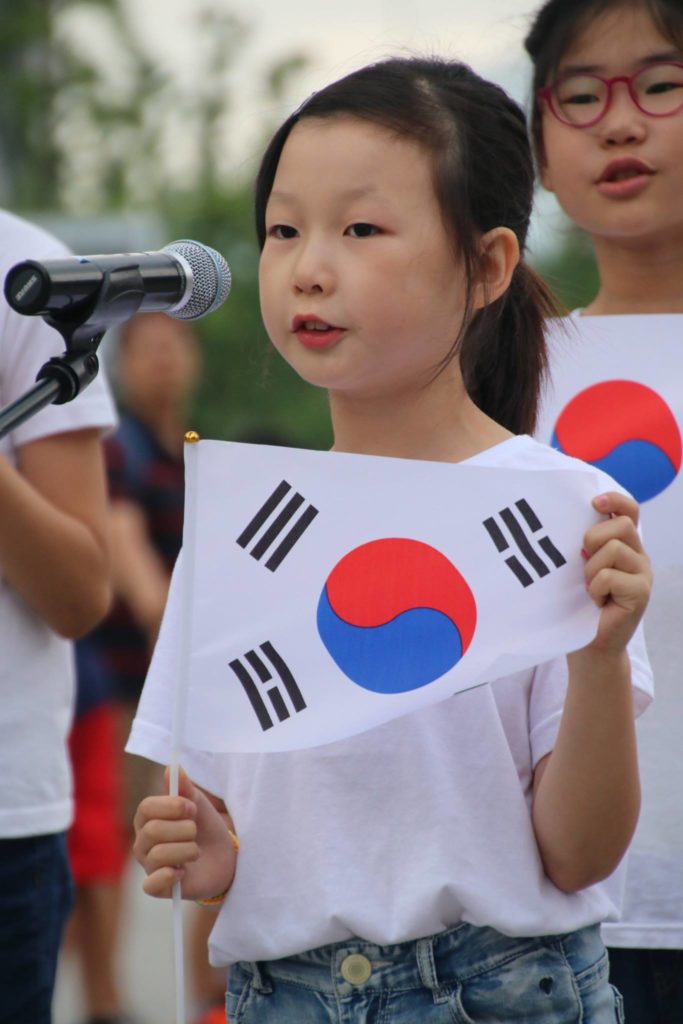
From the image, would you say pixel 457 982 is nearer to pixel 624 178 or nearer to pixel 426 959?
pixel 426 959

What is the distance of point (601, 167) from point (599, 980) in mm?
1227

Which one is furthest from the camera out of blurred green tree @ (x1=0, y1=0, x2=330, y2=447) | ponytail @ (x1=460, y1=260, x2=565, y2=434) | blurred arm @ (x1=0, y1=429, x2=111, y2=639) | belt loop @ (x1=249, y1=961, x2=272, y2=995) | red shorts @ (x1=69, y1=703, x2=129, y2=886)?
blurred green tree @ (x1=0, y1=0, x2=330, y2=447)

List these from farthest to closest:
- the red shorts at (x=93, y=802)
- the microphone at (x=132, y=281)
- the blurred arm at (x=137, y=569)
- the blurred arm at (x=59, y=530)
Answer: the blurred arm at (x=137, y=569)
the red shorts at (x=93, y=802)
the blurred arm at (x=59, y=530)
the microphone at (x=132, y=281)

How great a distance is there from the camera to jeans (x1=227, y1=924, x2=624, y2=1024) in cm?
189

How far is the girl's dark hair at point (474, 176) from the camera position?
6.59 feet

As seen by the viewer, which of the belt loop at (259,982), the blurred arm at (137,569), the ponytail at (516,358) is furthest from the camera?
the blurred arm at (137,569)

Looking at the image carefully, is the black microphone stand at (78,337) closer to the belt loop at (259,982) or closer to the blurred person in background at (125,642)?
the belt loop at (259,982)

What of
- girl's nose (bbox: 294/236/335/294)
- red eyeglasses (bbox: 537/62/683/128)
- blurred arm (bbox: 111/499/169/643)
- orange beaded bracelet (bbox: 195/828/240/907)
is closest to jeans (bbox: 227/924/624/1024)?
orange beaded bracelet (bbox: 195/828/240/907)

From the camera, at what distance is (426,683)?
6.21ft

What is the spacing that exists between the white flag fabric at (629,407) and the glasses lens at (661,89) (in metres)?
0.32

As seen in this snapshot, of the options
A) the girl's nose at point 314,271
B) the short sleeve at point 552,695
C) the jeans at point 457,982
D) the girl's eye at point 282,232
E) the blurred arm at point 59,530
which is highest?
the girl's eye at point 282,232

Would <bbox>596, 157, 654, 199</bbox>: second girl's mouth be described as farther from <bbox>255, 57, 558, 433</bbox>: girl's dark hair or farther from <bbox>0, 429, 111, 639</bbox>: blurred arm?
<bbox>0, 429, 111, 639</bbox>: blurred arm

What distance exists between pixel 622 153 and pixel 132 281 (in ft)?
3.22

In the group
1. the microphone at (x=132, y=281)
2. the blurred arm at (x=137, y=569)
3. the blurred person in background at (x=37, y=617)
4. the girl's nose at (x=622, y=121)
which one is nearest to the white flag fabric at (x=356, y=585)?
the microphone at (x=132, y=281)
